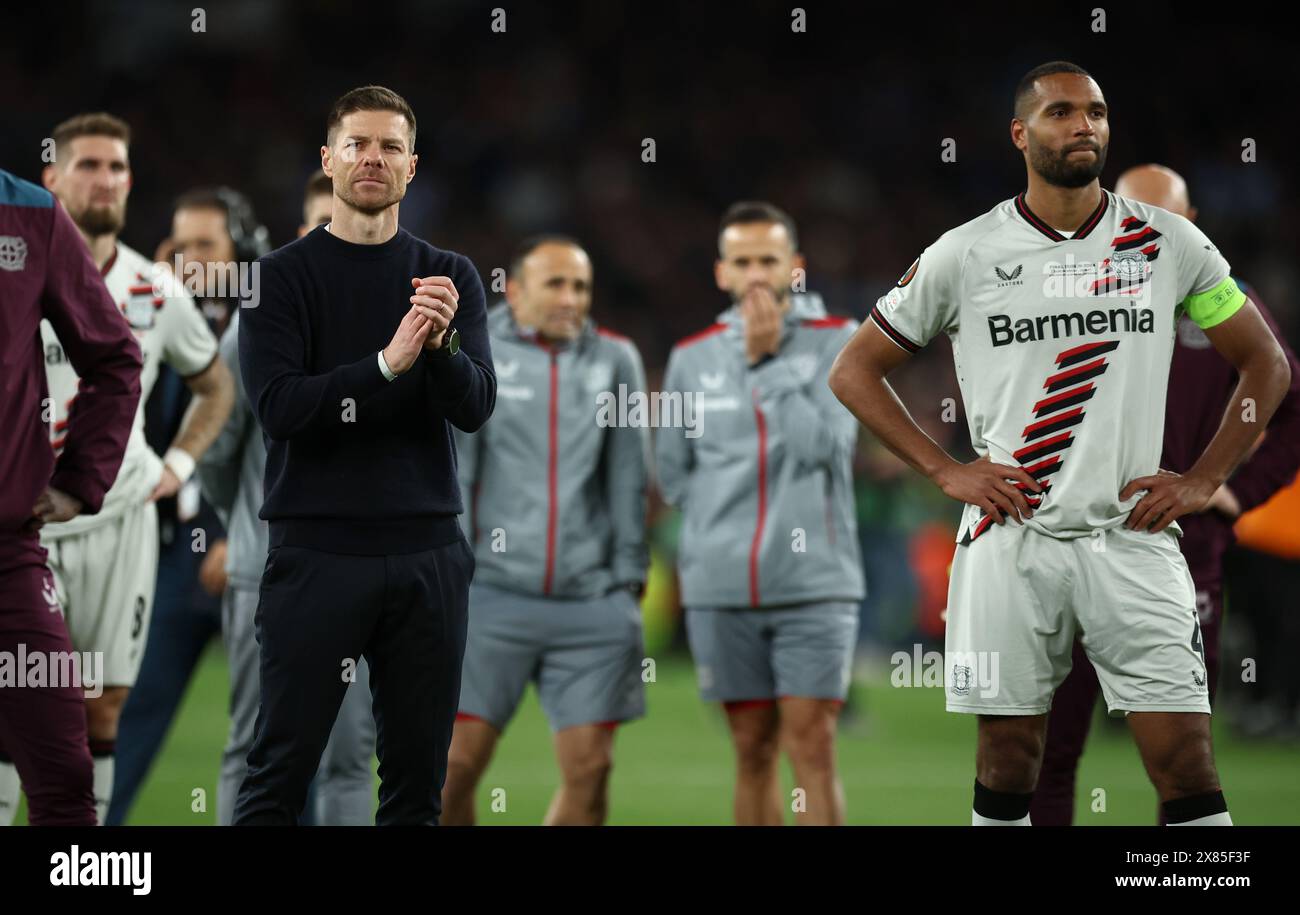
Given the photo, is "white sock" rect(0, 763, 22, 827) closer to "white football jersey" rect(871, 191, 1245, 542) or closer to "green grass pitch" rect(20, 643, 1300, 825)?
"green grass pitch" rect(20, 643, 1300, 825)

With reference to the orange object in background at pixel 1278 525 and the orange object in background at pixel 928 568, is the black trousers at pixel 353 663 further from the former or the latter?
the orange object in background at pixel 928 568

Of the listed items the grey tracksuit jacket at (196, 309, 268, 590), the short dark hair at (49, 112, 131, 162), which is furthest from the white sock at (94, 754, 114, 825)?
the short dark hair at (49, 112, 131, 162)

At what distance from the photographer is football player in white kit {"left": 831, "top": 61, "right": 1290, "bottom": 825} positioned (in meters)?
3.93

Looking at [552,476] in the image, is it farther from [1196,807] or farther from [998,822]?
[1196,807]

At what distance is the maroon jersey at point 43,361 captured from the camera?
3.94 metres

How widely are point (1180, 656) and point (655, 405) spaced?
9.14ft

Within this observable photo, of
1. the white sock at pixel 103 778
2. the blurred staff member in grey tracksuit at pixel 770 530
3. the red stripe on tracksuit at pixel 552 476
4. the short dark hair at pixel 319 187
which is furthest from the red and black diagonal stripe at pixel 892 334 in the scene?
the white sock at pixel 103 778

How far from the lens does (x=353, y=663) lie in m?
3.88

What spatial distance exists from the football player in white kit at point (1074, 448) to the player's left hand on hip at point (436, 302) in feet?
4.24

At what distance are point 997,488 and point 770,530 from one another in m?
1.80

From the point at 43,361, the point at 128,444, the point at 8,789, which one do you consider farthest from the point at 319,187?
the point at 8,789

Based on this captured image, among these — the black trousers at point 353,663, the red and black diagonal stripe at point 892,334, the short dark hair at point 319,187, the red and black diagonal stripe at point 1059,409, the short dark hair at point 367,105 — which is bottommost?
the black trousers at point 353,663
